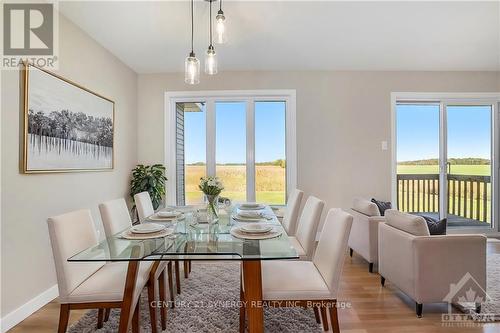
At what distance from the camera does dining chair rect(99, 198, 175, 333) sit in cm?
181

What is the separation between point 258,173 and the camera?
13.8ft

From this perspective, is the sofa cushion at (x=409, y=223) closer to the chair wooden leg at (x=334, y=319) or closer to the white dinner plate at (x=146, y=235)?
the chair wooden leg at (x=334, y=319)

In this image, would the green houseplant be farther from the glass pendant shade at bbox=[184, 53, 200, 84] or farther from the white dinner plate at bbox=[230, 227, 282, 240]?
the white dinner plate at bbox=[230, 227, 282, 240]

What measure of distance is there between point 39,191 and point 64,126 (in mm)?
647

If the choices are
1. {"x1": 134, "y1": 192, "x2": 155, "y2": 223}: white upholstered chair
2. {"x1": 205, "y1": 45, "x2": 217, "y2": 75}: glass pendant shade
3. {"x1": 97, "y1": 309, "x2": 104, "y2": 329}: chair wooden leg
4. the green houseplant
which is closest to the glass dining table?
{"x1": 97, "y1": 309, "x2": 104, "y2": 329}: chair wooden leg

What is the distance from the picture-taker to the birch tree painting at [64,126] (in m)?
2.18

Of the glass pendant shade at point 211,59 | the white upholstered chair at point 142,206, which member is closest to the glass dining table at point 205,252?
the white upholstered chair at point 142,206

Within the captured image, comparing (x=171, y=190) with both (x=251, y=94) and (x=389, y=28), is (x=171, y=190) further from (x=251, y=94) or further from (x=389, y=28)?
(x=389, y=28)

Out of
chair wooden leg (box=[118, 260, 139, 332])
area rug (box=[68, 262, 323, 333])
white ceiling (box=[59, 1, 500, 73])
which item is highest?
white ceiling (box=[59, 1, 500, 73])

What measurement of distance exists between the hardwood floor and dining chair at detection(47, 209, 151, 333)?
2.14 feet

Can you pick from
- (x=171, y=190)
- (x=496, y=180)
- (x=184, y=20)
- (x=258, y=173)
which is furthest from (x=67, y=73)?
(x=496, y=180)

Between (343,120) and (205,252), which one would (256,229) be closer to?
(205,252)

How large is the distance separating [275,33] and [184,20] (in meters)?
1.01

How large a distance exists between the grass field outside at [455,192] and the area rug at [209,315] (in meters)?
3.31
